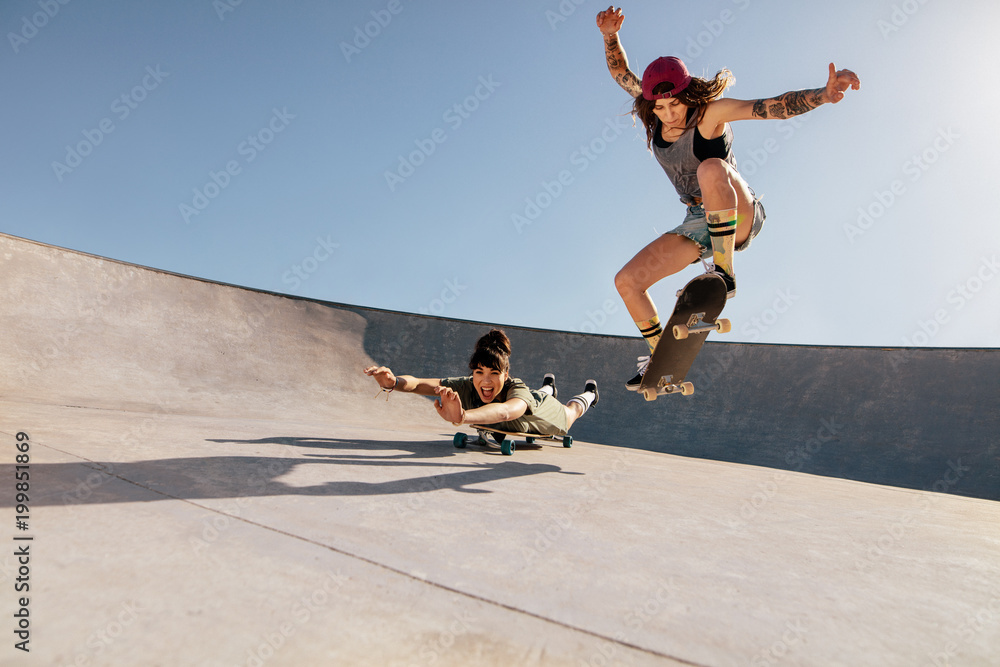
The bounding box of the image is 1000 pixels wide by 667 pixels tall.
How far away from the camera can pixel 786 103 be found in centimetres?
304

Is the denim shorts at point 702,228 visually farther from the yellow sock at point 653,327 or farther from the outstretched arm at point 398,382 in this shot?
the outstretched arm at point 398,382

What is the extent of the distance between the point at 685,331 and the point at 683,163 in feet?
3.93

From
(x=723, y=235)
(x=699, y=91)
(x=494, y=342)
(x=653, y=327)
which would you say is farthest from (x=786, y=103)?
(x=494, y=342)

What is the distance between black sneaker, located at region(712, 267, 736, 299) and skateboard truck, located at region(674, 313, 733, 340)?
0.19 metres

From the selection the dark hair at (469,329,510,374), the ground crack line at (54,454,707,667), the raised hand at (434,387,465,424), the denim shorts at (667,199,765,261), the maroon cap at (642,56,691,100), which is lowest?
the ground crack line at (54,454,707,667)

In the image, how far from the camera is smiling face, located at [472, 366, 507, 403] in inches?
157

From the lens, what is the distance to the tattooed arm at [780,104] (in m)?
2.86

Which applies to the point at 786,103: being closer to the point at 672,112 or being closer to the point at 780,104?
the point at 780,104

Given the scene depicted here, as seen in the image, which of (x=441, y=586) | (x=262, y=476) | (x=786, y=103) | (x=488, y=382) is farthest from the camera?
(x=488, y=382)

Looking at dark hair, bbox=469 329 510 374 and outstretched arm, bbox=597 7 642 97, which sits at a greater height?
outstretched arm, bbox=597 7 642 97

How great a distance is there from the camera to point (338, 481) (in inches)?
101

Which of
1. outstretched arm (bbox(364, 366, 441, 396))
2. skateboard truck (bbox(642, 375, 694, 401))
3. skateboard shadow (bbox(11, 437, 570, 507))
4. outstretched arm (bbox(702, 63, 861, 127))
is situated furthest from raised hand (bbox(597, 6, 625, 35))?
skateboard shadow (bbox(11, 437, 570, 507))

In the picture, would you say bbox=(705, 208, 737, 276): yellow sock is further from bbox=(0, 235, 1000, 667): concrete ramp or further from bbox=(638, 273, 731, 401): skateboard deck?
bbox=(0, 235, 1000, 667): concrete ramp

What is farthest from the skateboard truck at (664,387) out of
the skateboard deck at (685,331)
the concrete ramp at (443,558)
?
the concrete ramp at (443,558)
